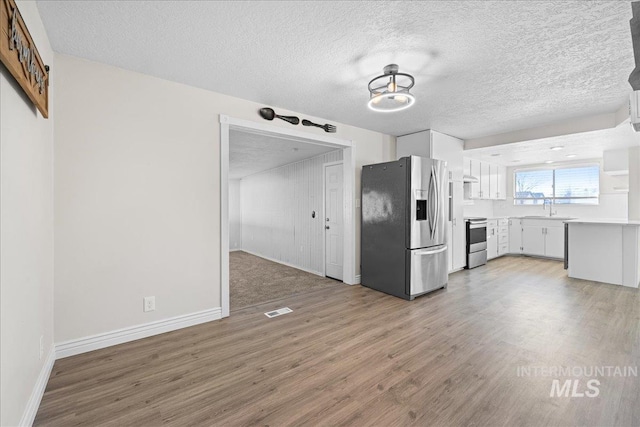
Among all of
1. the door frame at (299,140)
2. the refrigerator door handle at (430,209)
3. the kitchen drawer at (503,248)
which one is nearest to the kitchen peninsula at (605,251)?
the kitchen drawer at (503,248)

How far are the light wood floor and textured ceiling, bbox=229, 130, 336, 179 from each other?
2.45m

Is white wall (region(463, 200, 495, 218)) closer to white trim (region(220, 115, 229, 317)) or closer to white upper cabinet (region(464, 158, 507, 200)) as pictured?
white upper cabinet (region(464, 158, 507, 200))

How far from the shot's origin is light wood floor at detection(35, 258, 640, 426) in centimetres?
166

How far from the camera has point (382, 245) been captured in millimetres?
4031

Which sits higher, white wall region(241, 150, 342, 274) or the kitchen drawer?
white wall region(241, 150, 342, 274)

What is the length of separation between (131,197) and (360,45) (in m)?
2.36

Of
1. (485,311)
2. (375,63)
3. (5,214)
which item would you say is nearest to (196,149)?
(5,214)

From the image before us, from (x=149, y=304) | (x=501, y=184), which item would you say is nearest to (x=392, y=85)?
(x=149, y=304)

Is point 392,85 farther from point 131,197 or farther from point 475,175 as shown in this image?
point 475,175

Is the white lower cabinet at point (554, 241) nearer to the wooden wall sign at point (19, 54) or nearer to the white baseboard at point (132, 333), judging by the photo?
the white baseboard at point (132, 333)

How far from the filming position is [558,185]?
6.73m

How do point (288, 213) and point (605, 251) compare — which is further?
point (288, 213)

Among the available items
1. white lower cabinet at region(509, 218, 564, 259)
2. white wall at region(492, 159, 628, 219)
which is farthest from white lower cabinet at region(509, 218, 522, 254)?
white wall at region(492, 159, 628, 219)

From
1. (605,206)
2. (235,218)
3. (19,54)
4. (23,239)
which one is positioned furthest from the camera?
(235,218)
